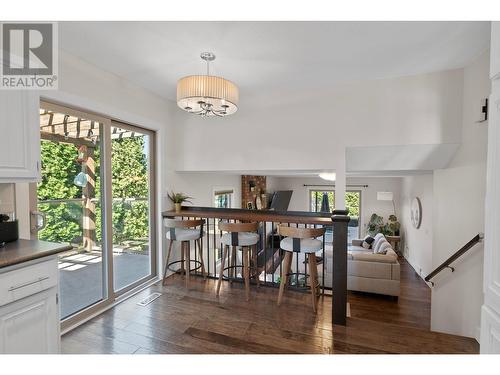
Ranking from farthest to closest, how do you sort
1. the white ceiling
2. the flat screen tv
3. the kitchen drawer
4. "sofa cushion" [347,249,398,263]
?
the flat screen tv, "sofa cushion" [347,249,398,263], the white ceiling, the kitchen drawer

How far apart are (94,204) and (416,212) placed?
263 inches

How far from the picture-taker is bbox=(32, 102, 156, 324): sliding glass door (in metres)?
2.21

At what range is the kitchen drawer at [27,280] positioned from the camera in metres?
1.28

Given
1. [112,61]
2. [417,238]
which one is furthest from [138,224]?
[417,238]

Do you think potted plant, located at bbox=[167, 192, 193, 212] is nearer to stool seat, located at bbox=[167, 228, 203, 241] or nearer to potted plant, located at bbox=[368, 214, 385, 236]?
stool seat, located at bbox=[167, 228, 203, 241]

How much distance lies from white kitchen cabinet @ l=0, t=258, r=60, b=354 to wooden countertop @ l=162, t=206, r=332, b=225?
1824mm

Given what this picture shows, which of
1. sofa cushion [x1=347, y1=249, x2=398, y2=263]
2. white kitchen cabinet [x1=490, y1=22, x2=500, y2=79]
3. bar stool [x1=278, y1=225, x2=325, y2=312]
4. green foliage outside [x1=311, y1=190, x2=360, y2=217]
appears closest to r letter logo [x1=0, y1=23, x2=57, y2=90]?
bar stool [x1=278, y1=225, x2=325, y2=312]

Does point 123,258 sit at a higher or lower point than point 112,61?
lower

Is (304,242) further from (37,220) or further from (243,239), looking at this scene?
(37,220)

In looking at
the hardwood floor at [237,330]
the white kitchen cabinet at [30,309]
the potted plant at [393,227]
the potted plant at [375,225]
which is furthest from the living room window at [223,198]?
the potted plant at [393,227]

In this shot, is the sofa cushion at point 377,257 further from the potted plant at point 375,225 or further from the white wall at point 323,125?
the potted plant at point 375,225

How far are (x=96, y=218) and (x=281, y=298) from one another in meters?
2.23
